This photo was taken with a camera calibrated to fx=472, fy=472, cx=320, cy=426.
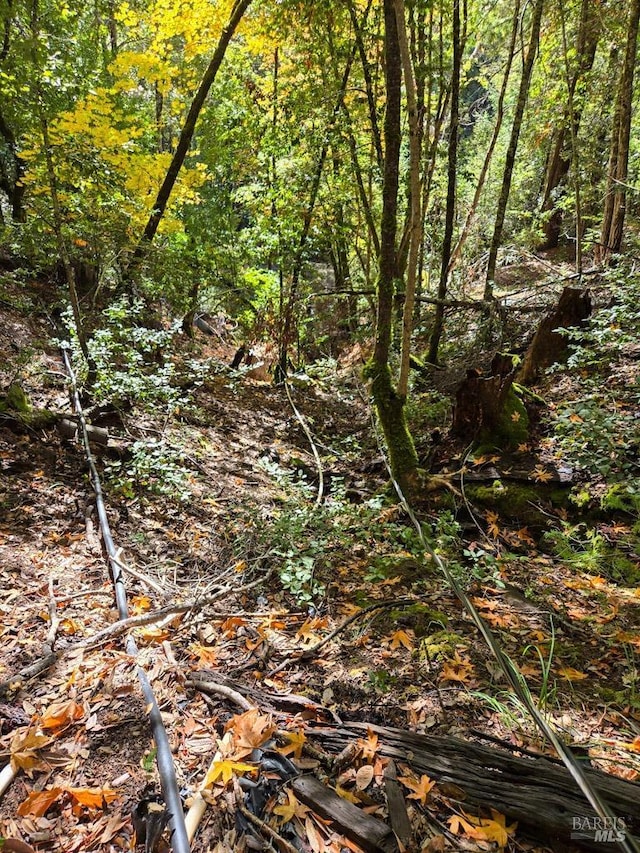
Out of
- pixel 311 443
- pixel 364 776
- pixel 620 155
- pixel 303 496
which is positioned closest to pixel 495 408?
pixel 303 496

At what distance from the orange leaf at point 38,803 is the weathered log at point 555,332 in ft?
17.5

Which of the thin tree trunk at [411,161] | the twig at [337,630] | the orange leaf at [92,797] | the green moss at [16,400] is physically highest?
the thin tree trunk at [411,161]

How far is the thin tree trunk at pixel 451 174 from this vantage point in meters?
5.28

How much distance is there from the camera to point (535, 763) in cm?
165

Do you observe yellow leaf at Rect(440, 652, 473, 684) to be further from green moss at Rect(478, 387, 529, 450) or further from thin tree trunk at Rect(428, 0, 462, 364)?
thin tree trunk at Rect(428, 0, 462, 364)

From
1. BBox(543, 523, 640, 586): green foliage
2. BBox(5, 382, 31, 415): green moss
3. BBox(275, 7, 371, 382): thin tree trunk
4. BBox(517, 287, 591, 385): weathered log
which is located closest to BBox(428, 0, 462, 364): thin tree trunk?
BBox(275, 7, 371, 382): thin tree trunk

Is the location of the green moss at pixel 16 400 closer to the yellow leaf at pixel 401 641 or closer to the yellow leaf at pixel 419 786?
A: the yellow leaf at pixel 401 641

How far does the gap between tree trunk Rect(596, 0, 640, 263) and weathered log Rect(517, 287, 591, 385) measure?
193cm

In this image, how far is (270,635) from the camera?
8.84 feet

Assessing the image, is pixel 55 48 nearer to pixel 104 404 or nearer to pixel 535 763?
pixel 104 404

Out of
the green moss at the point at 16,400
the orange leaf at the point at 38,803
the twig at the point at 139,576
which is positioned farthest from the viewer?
the green moss at the point at 16,400

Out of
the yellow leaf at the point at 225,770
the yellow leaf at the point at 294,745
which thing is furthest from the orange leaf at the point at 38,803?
the yellow leaf at the point at 294,745

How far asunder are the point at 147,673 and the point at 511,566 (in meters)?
2.49

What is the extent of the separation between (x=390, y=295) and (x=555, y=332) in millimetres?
2413
